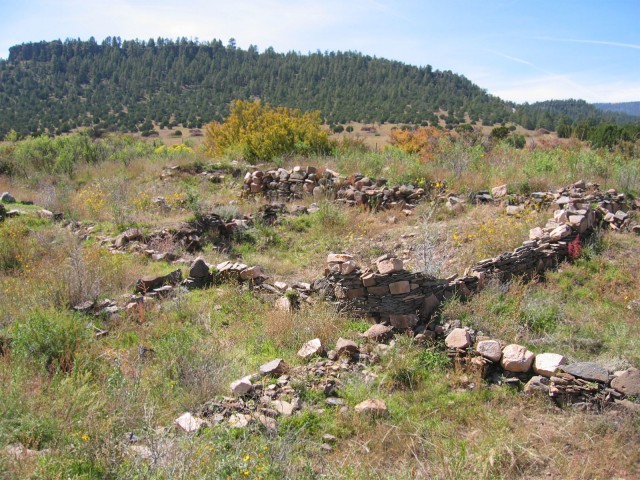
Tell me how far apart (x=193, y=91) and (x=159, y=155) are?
142 feet

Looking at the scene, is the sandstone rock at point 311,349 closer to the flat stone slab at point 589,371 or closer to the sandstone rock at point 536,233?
the flat stone slab at point 589,371

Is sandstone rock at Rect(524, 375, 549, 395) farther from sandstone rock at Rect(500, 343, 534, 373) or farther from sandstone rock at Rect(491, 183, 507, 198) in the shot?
sandstone rock at Rect(491, 183, 507, 198)

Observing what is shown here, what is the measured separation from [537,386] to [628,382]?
0.67 meters

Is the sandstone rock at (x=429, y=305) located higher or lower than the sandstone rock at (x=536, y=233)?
lower

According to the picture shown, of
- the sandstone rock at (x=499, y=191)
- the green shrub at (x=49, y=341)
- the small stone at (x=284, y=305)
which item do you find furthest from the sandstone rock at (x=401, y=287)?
the sandstone rock at (x=499, y=191)

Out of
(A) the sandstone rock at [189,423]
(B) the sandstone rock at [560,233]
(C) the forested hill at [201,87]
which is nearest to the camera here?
(A) the sandstone rock at [189,423]

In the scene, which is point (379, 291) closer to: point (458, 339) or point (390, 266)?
point (390, 266)

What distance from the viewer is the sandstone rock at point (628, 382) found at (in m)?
3.80

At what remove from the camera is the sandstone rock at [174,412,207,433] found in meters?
3.46

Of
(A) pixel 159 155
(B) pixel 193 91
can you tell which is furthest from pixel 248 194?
(B) pixel 193 91

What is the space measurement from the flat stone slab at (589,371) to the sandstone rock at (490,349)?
1.81ft

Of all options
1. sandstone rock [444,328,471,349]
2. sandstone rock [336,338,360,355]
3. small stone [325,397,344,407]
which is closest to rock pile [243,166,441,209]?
sandstone rock [444,328,471,349]

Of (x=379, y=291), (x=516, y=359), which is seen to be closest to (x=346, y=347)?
(x=379, y=291)

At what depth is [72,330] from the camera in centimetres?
459
